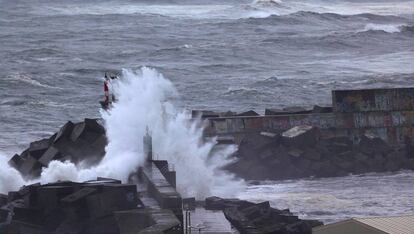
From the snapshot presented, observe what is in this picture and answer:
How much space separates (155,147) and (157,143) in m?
0.11

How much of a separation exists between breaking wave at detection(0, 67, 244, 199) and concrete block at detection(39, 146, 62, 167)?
54 centimetres

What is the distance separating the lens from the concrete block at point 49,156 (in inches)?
779

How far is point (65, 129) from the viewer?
20.9 metres

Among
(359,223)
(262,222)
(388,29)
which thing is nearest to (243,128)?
(262,222)

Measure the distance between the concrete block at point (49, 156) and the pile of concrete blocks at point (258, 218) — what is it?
305 centimetres

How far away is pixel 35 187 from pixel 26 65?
105ft

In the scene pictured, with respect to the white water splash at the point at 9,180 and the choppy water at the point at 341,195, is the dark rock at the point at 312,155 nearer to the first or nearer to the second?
the choppy water at the point at 341,195

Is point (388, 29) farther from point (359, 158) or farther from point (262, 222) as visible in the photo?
point (262, 222)

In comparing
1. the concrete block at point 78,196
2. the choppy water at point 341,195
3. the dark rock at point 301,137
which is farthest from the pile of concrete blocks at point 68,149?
the dark rock at point 301,137

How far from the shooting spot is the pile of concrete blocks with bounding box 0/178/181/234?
608 inches

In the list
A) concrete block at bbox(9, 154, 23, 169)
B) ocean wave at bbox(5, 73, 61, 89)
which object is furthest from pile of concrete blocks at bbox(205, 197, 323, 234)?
ocean wave at bbox(5, 73, 61, 89)

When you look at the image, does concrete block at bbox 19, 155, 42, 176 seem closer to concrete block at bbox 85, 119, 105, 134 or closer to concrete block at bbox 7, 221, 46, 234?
concrete block at bbox 85, 119, 105, 134

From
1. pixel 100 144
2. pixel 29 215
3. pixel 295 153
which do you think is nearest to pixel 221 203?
pixel 100 144

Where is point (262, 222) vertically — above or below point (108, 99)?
below
